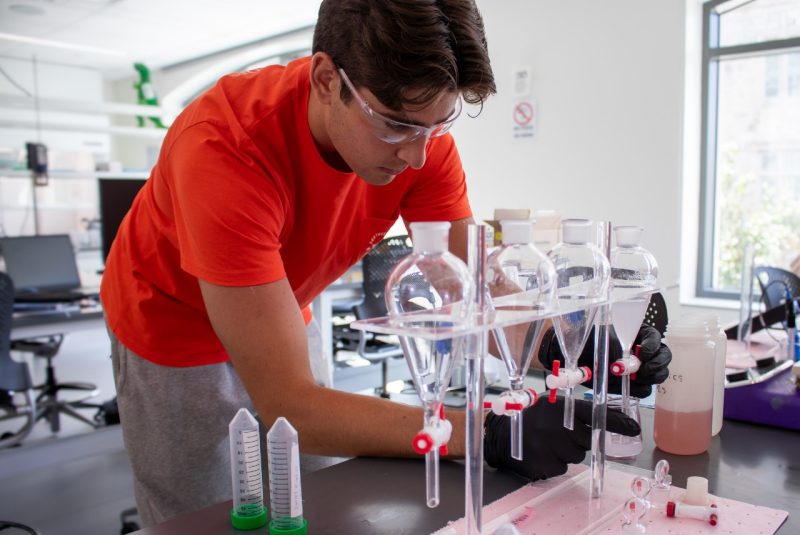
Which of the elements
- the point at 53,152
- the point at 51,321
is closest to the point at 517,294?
the point at 51,321

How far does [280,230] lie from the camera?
1.10 meters

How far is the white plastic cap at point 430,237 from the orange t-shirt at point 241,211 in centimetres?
37

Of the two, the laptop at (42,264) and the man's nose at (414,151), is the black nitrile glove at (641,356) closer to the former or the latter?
the man's nose at (414,151)

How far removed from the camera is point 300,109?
1.14m

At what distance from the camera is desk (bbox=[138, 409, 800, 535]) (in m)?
0.84

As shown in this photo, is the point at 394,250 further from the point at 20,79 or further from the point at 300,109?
the point at 20,79

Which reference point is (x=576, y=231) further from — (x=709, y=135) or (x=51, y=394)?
(x=51, y=394)

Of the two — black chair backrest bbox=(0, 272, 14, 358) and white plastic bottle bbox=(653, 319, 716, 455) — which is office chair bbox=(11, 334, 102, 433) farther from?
white plastic bottle bbox=(653, 319, 716, 455)

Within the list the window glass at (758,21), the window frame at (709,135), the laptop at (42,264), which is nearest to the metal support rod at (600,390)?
the laptop at (42,264)

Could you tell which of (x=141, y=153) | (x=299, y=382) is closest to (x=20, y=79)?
(x=141, y=153)

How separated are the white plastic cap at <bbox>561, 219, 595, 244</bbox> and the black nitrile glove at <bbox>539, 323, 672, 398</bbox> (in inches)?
8.2

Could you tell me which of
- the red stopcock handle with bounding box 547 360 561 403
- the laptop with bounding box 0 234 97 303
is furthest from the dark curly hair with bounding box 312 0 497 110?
the laptop with bounding box 0 234 97 303

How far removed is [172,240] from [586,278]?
0.73 metres

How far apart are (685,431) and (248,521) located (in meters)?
0.72
